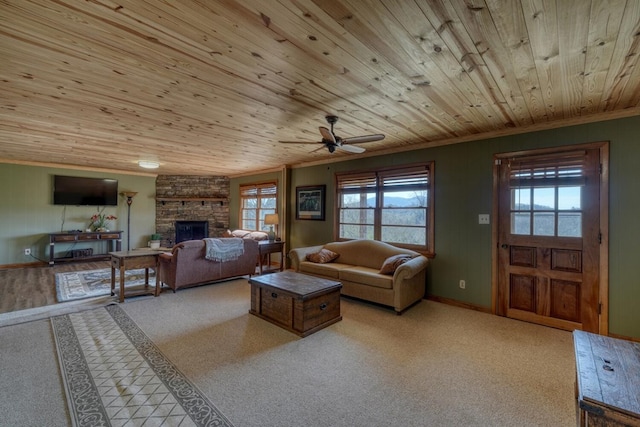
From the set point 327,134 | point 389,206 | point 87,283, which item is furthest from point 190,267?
point 389,206

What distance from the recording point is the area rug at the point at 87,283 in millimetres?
4277

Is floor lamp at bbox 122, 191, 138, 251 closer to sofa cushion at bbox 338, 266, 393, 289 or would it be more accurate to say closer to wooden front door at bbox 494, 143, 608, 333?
sofa cushion at bbox 338, 266, 393, 289

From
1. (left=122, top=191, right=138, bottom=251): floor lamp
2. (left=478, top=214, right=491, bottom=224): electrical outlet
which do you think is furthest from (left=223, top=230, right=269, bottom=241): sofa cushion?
(left=478, top=214, right=491, bottom=224): electrical outlet

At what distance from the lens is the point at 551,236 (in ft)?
11.0

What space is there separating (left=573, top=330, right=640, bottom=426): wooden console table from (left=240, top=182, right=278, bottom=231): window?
6.08 m

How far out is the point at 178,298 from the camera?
423cm

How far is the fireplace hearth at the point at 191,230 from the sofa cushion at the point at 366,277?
547 cm

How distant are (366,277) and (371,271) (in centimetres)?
26

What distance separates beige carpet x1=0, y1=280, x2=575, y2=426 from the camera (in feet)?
6.13

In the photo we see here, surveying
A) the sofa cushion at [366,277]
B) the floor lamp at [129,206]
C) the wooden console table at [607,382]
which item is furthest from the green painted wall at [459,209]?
the wooden console table at [607,382]

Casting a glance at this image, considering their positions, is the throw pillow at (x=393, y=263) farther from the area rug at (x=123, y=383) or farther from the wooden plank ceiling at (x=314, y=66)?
the area rug at (x=123, y=383)

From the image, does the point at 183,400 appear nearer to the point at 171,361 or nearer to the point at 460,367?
the point at 171,361

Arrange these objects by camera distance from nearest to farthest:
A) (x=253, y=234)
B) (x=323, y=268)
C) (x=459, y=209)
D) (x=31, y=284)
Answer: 1. (x=459, y=209)
2. (x=323, y=268)
3. (x=31, y=284)
4. (x=253, y=234)

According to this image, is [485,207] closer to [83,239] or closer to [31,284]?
[31,284]
